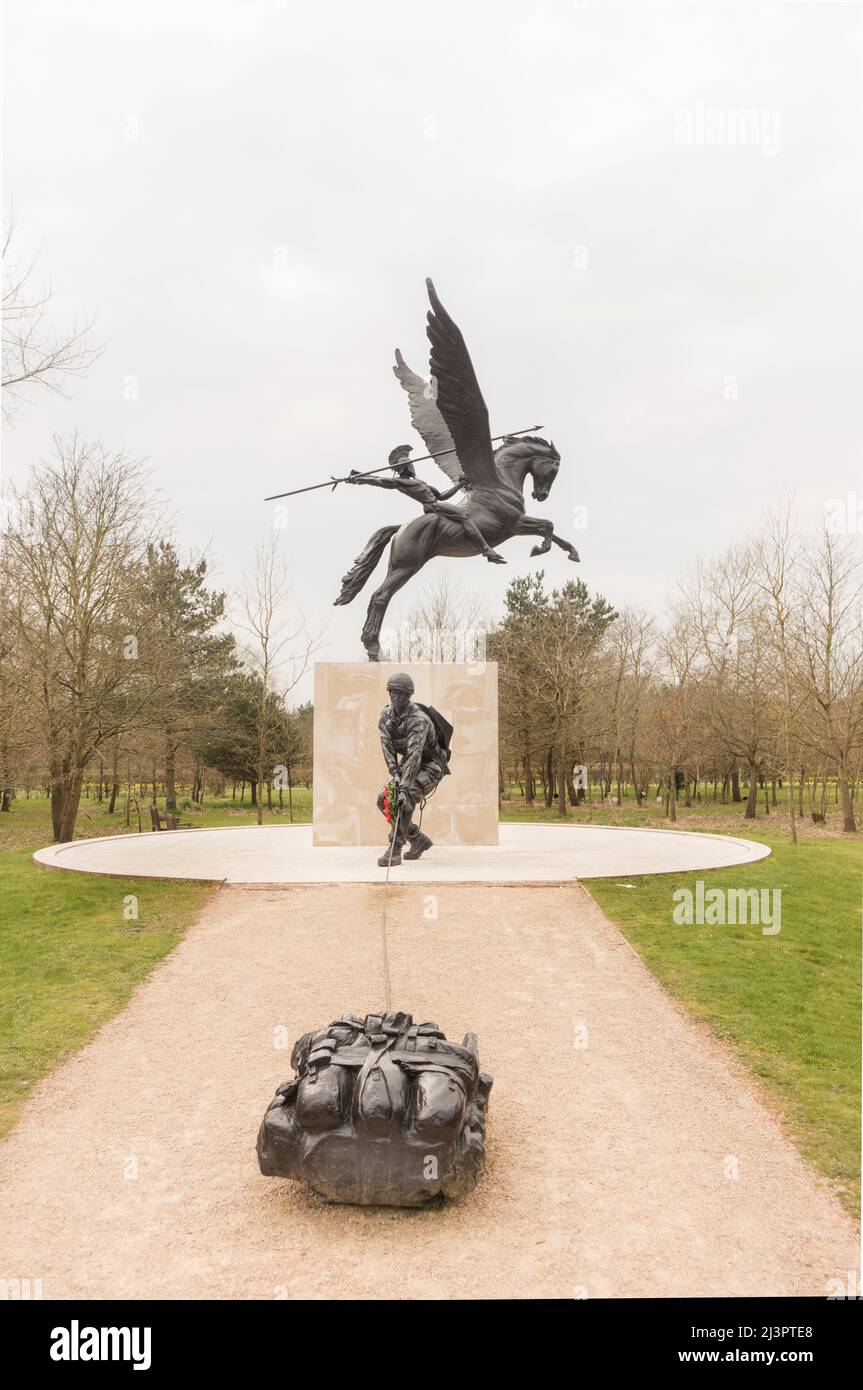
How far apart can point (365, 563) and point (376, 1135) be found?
9.52 metres

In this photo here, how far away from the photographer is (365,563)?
480 inches

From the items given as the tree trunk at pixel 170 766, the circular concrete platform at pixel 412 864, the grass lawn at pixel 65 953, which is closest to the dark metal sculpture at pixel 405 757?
the circular concrete platform at pixel 412 864

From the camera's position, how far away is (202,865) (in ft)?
36.9

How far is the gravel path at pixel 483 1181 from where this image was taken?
309cm

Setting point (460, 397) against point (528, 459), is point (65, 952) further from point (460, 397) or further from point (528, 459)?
point (528, 459)

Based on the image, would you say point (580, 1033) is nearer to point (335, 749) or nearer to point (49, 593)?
point (335, 749)

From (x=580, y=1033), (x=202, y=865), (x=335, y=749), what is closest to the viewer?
(x=580, y=1033)

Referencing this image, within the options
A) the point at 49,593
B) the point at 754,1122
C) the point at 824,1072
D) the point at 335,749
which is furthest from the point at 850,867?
the point at 49,593

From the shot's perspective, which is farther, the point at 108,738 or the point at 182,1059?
the point at 108,738

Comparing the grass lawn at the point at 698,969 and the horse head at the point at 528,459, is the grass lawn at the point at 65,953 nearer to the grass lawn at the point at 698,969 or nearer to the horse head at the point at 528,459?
the grass lawn at the point at 698,969

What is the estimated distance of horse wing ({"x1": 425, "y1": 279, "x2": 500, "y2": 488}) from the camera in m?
9.91

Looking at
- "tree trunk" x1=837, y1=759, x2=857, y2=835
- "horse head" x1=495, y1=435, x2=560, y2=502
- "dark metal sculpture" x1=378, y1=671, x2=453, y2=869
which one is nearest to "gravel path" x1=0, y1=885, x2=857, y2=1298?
"dark metal sculpture" x1=378, y1=671, x2=453, y2=869

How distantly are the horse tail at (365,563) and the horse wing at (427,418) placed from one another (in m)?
1.39
